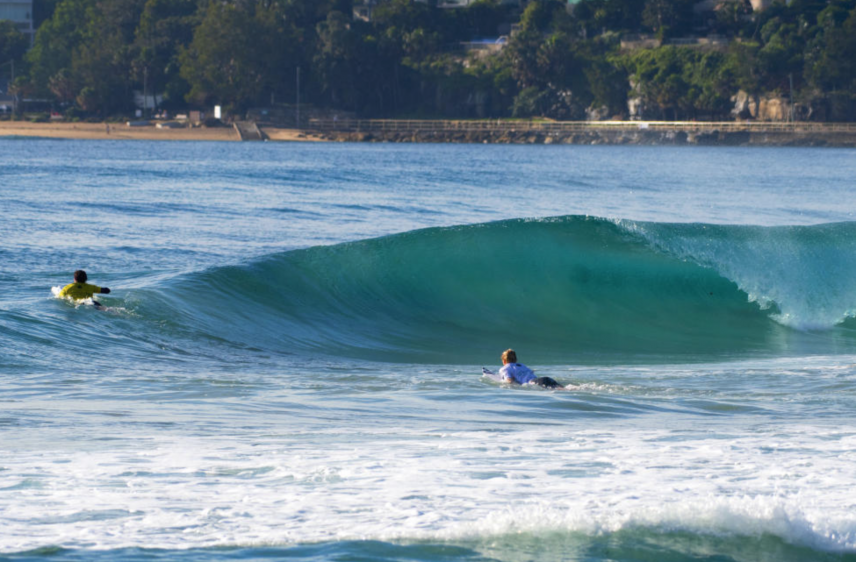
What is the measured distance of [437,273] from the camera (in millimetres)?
17625

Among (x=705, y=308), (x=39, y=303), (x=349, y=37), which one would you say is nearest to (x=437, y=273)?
(x=705, y=308)

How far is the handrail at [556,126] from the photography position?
11475 centimetres

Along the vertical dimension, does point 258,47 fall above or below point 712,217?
above

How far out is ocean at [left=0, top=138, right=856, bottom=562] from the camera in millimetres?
5520

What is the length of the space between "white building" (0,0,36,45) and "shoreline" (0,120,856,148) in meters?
40.5

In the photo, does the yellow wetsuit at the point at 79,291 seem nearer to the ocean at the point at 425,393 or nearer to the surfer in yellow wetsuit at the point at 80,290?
the surfer in yellow wetsuit at the point at 80,290

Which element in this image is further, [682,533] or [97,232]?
[97,232]

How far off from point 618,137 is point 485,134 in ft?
51.9

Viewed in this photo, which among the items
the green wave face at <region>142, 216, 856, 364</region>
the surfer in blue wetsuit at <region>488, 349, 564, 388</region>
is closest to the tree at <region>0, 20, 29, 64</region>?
the green wave face at <region>142, 216, 856, 364</region>

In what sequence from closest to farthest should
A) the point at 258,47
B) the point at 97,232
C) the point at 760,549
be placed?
the point at 760,549 < the point at 97,232 < the point at 258,47

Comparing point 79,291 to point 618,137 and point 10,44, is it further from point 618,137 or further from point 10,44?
point 10,44

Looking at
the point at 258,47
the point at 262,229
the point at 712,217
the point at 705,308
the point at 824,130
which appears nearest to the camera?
the point at 705,308

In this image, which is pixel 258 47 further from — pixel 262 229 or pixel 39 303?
pixel 39 303

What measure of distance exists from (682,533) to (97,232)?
19.8 meters
